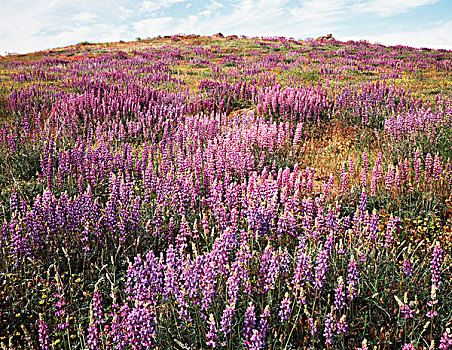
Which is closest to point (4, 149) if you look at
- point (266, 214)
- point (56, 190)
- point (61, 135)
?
point (61, 135)

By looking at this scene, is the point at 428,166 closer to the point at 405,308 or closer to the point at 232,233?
the point at 405,308

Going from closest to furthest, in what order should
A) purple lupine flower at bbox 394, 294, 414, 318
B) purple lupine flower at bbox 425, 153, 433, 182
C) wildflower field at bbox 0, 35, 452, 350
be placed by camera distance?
purple lupine flower at bbox 394, 294, 414, 318 < wildflower field at bbox 0, 35, 452, 350 < purple lupine flower at bbox 425, 153, 433, 182

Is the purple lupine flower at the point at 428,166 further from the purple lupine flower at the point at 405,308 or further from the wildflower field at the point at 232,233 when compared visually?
the purple lupine flower at the point at 405,308

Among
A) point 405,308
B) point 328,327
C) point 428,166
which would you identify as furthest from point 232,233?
point 428,166

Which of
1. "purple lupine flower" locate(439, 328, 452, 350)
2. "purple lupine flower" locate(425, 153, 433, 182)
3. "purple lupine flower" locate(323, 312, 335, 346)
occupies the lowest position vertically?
"purple lupine flower" locate(323, 312, 335, 346)

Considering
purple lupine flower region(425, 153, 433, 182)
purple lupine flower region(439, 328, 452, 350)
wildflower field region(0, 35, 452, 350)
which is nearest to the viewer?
purple lupine flower region(439, 328, 452, 350)

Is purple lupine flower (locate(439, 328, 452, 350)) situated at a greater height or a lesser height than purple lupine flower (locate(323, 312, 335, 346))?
greater

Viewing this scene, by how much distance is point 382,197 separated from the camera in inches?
203

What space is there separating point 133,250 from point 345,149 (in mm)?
6000

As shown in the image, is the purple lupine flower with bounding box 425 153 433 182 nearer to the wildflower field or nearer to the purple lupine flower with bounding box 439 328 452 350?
the wildflower field

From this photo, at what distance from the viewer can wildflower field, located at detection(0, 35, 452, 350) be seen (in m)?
2.75

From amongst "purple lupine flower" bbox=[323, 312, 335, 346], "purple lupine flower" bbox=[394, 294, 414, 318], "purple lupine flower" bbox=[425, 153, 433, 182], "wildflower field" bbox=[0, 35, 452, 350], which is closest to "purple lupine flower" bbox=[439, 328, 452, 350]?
"wildflower field" bbox=[0, 35, 452, 350]

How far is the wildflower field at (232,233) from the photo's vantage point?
108 inches

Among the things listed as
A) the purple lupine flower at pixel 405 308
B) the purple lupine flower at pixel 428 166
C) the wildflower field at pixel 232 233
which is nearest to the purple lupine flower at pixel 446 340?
the wildflower field at pixel 232 233
